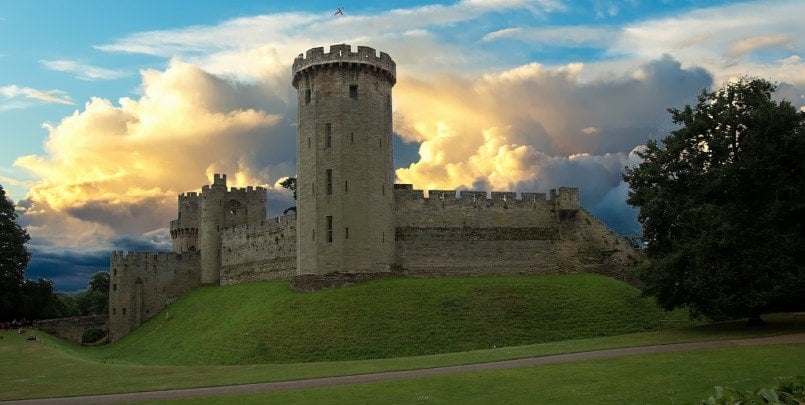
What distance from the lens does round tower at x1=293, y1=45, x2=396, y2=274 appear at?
4772 cm

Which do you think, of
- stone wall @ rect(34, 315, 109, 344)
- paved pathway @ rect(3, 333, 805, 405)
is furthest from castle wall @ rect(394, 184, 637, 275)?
stone wall @ rect(34, 315, 109, 344)

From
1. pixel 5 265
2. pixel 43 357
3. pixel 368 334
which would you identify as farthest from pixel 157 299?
pixel 368 334

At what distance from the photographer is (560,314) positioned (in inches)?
1598

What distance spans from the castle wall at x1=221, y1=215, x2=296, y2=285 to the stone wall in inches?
581

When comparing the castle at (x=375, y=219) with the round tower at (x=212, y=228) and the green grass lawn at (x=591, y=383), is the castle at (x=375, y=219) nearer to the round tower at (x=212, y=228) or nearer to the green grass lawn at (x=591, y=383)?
the round tower at (x=212, y=228)

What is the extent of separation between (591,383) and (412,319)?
19.7m

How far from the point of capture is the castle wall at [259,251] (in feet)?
194

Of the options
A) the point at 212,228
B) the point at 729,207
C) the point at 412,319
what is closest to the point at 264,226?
the point at 212,228

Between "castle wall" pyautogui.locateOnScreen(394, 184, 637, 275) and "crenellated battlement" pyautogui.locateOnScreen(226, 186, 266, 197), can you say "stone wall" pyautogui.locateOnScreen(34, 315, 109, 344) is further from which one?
"castle wall" pyautogui.locateOnScreen(394, 184, 637, 275)

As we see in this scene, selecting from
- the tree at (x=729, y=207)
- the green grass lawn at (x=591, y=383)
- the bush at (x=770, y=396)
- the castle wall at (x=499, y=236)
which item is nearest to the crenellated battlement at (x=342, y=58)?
the castle wall at (x=499, y=236)

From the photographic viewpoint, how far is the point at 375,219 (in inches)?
1908

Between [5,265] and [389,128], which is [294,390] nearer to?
[389,128]

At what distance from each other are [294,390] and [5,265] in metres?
59.3

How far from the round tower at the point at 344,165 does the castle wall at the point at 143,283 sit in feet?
90.0
